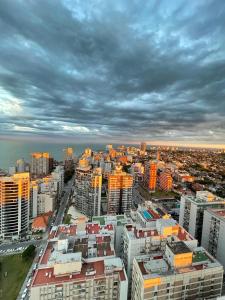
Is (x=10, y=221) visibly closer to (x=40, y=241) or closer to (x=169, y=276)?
(x=40, y=241)

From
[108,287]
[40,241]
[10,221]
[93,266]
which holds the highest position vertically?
[93,266]

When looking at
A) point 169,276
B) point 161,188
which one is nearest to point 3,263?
point 169,276

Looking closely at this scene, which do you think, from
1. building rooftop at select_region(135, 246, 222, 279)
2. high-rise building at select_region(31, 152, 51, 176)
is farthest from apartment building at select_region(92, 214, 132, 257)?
high-rise building at select_region(31, 152, 51, 176)

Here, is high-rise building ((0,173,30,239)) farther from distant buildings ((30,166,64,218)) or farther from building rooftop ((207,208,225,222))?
building rooftop ((207,208,225,222))

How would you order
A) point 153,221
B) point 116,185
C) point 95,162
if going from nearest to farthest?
point 153,221
point 116,185
point 95,162

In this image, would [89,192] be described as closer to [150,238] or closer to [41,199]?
→ [41,199]

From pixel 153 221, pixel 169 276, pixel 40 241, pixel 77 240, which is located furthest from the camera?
pixel 40 241

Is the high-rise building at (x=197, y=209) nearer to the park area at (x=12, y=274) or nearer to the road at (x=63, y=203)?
the road at (x=63, y=203)

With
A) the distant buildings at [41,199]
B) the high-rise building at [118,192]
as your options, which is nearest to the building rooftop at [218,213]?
the high-rise building at [118,192]
